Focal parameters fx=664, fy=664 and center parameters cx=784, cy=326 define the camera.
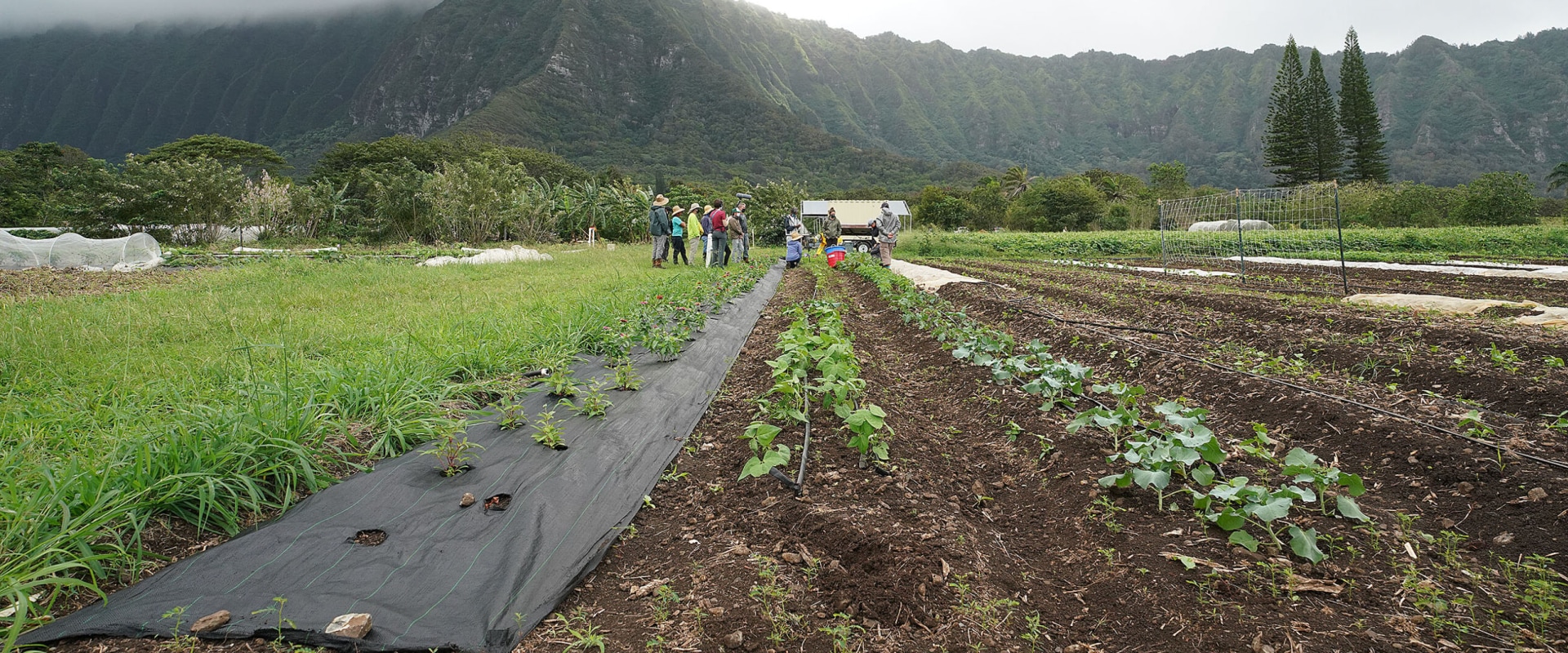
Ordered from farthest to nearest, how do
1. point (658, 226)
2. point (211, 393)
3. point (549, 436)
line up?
point (658, 226) < point (211, 393) < point (549, 436)

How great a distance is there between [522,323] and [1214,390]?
4.91 metres

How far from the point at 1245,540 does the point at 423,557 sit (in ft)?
8.90

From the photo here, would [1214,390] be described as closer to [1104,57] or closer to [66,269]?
[66,269]

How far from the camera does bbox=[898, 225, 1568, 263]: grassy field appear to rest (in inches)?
627

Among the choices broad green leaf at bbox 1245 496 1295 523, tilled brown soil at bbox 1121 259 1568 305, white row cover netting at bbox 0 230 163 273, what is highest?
white row cover netting at bbox 0 230 163 273

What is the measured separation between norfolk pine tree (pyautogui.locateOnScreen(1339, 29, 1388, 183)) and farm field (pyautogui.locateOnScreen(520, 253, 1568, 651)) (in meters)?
52.3

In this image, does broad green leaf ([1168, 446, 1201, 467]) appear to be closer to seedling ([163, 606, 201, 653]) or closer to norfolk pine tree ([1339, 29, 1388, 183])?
seedling ([163, 606, 201, 653])

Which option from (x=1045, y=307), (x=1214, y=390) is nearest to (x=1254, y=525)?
(x=1214, y=390)

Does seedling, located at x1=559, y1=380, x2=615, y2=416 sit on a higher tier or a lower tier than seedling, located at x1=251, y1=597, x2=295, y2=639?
higher

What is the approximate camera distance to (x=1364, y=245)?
62.7 feet

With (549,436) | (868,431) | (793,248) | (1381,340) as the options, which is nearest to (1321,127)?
(793,248)

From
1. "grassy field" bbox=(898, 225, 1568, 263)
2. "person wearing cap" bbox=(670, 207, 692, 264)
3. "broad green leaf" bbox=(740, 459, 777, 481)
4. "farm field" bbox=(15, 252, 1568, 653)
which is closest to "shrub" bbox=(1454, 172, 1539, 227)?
"grassy field" bbox=(898, 225, 1568, 263)

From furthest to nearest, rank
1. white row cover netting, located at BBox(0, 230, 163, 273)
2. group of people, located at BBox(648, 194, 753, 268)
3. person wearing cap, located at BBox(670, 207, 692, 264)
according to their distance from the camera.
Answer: person wearing cap, located at BBox(670, 207, 692, 264), group of people, located at BBox(648, 194, 753, 268), white row cover netting, located at BBox(0, 230, 163, 273)

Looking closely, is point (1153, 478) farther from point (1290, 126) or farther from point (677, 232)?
point (1290, 126)
